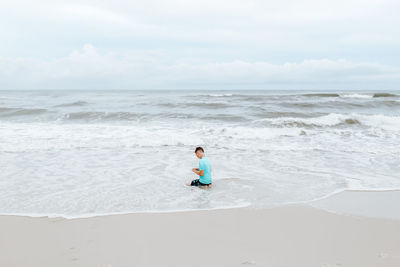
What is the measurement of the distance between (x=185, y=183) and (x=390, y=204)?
3243 mm

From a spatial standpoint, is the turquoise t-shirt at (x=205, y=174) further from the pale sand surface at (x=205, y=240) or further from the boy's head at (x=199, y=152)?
the pale sand surface at (x=205, y=240)

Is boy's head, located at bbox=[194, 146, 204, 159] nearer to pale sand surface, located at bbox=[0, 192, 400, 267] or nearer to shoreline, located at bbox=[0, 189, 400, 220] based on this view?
shoreline, located at bbox=[0, 189, 400, 220]

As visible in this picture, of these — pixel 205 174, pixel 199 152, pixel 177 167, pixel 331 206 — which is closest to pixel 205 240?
pixel 331 206

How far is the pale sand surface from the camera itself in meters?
3.05

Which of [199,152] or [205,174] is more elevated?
[199,152]

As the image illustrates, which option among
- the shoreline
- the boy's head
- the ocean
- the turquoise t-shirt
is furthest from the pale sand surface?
the boy's head

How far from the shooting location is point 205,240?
3.49 m

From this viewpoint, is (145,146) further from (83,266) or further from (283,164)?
(83,266)

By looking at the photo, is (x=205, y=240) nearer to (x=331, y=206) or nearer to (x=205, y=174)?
(x=331, y=206)

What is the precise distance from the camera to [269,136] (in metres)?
11.5

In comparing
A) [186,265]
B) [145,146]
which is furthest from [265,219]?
[145,146]

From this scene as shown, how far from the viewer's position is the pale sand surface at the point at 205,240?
10.0 feet

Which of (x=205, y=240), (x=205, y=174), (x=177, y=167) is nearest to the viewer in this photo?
(x=205, y=240)

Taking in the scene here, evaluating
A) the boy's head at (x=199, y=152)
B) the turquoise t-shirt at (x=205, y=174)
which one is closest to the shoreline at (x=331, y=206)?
the turquoise t-shirt at (x=205, y=174)
